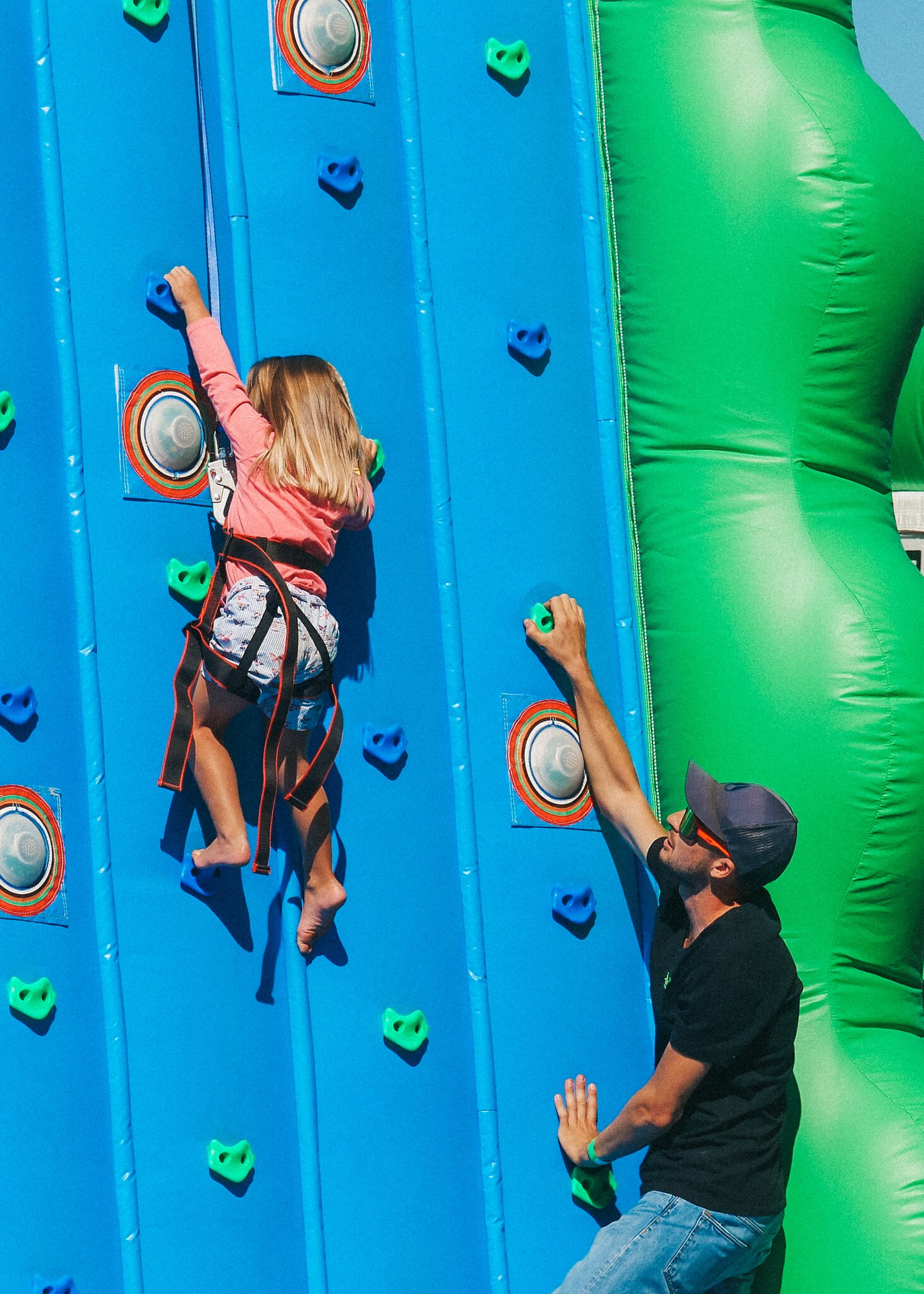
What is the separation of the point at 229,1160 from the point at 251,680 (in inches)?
29.8

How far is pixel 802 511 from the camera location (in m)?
2.66

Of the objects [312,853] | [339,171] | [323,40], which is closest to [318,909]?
[312,853]

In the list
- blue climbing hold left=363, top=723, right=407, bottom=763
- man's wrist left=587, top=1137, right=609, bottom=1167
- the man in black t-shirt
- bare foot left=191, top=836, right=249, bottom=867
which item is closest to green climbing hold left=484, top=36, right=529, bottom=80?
blue climbing hold left=363, top=723, right=407, bottom=763

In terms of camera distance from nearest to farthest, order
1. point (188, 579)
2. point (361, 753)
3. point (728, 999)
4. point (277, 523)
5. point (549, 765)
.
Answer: point (728, 999)
point (277, 523)
point (188, 579)
point (361, 753)
point (549, 765)

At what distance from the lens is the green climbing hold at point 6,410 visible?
235cm

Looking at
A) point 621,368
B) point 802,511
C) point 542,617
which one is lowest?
point 542,617

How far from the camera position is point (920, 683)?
8.54 ft

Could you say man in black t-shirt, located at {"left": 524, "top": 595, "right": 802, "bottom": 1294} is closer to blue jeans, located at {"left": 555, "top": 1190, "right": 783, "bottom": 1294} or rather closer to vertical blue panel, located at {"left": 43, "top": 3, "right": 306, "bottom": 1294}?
blue jeans, located at {"left": 555, "top": 1190, "right": 783, "bottom": 1294}

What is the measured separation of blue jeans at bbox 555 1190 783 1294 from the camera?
7.55ft

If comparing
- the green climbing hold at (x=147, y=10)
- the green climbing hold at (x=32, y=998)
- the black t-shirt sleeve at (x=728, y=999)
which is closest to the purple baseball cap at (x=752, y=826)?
the black t-shirt sleeve at (x=728, y=999)

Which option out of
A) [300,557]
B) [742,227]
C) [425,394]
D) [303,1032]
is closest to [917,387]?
[742,227]

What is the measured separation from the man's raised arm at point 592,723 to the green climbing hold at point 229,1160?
824mm

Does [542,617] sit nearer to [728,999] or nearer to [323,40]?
[728,999]

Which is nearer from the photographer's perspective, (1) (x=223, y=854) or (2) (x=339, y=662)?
(1) (x=223, y=854)
